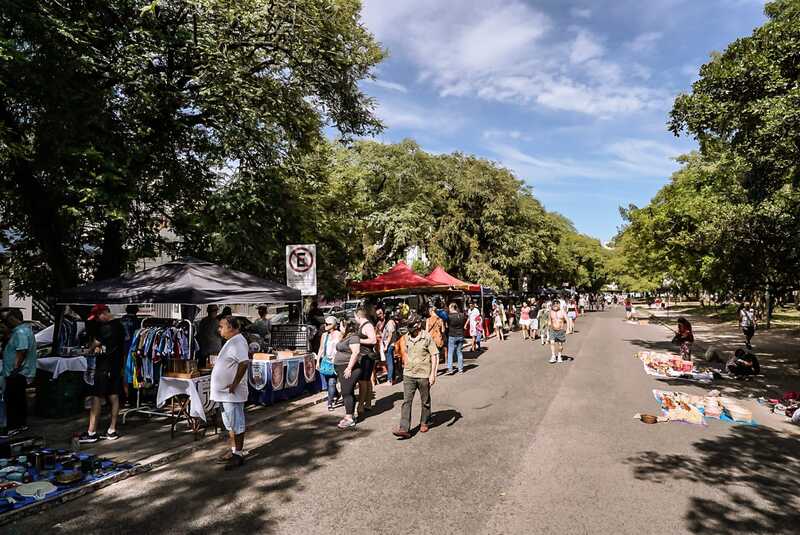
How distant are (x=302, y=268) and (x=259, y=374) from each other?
2257mm

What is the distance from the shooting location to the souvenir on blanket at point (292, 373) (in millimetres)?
10422

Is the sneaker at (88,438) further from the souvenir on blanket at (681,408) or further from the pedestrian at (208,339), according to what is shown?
the souvenir on blanket at (681,408)

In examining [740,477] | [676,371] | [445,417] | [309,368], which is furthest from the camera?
[676,371]

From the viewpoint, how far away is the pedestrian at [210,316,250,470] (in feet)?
20.4

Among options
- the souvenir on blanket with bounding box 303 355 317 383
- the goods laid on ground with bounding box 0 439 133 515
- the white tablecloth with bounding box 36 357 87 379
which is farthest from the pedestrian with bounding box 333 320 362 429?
the white tablecloth with bounding box 36 357 87 379

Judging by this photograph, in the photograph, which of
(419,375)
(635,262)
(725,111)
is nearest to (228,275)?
(419,375)

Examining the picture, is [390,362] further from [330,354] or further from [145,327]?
[145,327]

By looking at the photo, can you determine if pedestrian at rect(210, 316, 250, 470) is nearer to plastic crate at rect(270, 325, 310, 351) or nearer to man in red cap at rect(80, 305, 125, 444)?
man in red cap at rect(80, 305, 125, 444)

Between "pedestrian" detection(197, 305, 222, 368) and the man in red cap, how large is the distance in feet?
6.37

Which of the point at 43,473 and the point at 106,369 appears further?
the point at 106,369

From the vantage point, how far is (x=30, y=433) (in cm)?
804

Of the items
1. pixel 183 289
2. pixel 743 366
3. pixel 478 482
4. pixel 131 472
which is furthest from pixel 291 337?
pixel 743 366

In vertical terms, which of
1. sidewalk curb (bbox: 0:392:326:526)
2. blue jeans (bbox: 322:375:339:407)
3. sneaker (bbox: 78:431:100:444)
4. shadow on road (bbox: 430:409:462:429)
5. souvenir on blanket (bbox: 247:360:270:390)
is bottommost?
shadow on road (bbox: 430:409:462:429)

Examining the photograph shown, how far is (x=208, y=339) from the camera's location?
9.77m
